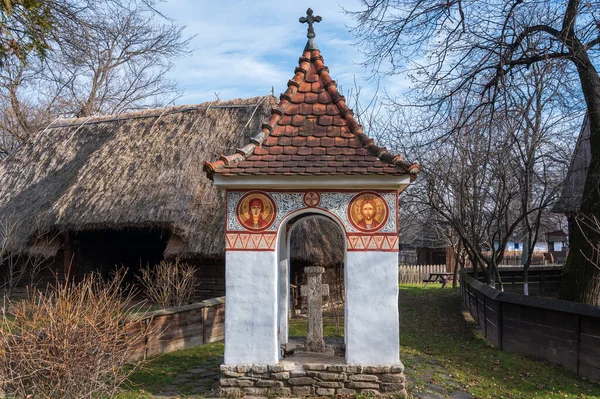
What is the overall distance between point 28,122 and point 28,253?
54.6ft

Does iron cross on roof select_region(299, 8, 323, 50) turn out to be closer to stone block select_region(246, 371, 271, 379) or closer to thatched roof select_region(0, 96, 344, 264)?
stone block select_region(246, 371, 271, 379)

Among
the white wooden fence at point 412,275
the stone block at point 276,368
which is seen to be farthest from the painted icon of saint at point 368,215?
the white wooden fence at point 412,275

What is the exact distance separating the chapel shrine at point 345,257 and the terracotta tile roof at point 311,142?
0.07ft

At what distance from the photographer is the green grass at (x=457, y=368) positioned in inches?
289

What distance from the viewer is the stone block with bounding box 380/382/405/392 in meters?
6.88

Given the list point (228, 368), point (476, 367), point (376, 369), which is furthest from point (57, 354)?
point (476, 367)

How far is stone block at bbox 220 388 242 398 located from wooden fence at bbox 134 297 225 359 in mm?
2182

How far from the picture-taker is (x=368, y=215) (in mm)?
7219

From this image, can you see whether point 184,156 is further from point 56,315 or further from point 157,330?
point 56,315

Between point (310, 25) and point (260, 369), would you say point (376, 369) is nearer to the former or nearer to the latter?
point (260, 369)

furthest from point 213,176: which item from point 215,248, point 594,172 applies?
point 594,172

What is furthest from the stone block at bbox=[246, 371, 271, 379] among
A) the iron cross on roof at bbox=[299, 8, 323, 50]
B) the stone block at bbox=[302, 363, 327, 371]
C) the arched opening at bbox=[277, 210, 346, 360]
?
the iron cross on roof at bbox=[299, 8, 323, 50]

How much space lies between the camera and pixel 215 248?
12992 mm

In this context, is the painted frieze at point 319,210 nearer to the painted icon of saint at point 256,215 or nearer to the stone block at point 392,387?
the painted icon of saint at point 256,215
